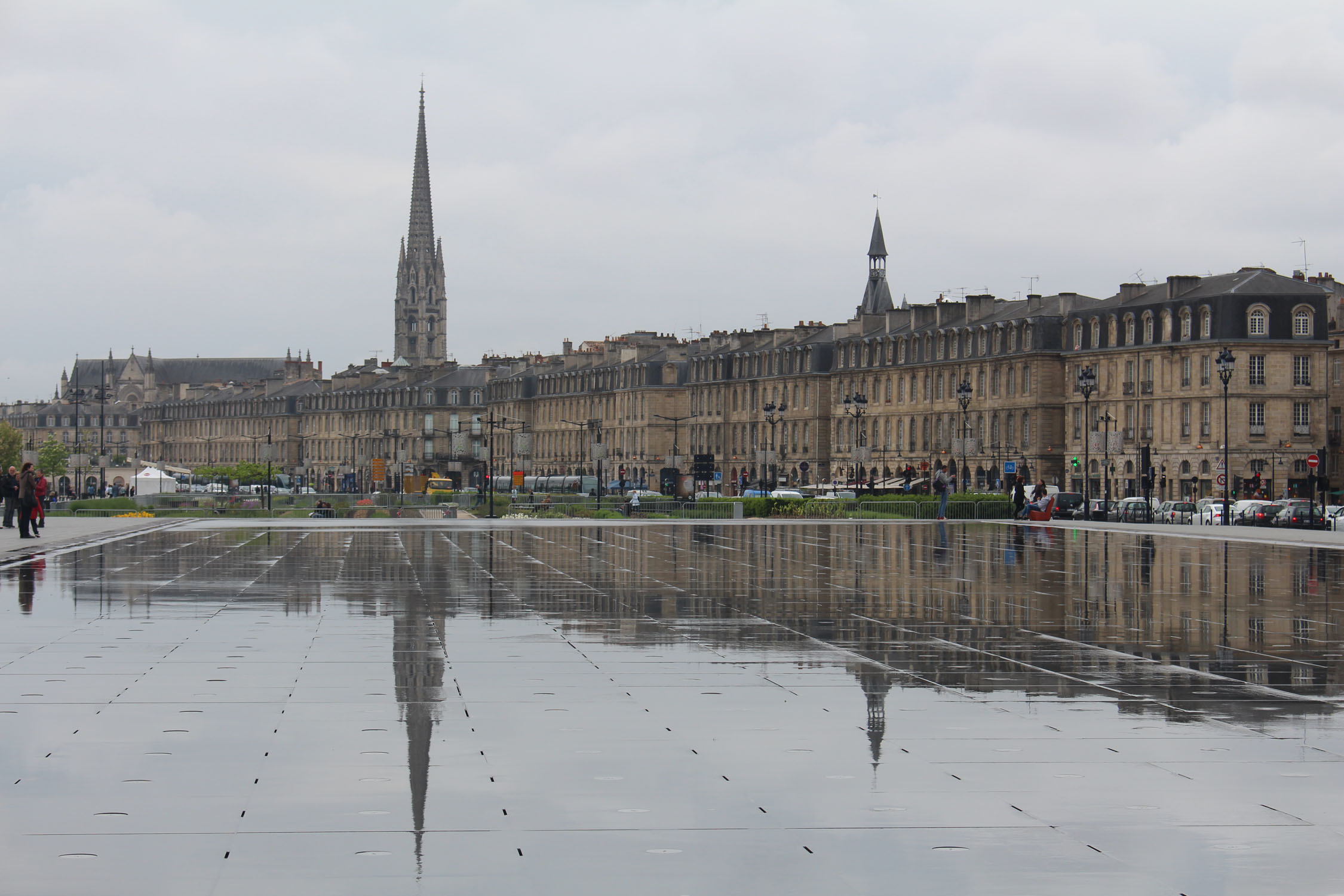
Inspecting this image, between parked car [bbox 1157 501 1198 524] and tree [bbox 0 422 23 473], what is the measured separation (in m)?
132

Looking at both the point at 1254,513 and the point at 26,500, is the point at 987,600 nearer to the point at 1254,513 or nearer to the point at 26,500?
the point at 26,500

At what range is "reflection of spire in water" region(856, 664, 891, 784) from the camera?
9742mm

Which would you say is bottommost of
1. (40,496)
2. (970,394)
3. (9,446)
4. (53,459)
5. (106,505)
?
(106,505)

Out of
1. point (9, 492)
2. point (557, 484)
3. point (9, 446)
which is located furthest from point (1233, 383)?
point (9, 446)

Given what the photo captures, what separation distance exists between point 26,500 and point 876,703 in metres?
30.3

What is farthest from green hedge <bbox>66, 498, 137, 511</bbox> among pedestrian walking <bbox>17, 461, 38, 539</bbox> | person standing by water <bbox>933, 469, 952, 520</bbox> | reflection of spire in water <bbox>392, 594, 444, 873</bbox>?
reflection of spire in water <bbox>392, 594, 444, 873</bbox>

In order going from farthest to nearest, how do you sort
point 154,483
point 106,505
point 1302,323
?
point 154,483
point 1302,323
point 106,505

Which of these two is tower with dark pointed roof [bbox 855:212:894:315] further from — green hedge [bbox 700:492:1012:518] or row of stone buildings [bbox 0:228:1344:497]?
green hedge [bbox 700:492:1012:518]

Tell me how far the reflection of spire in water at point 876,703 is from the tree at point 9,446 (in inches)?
6775

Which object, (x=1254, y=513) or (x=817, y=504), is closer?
(x=817, y=504)

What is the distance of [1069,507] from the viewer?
259ft

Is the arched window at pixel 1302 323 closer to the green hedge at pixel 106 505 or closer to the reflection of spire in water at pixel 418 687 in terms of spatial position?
the green hedge at pixel 106 505

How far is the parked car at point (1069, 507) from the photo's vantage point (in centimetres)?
7544

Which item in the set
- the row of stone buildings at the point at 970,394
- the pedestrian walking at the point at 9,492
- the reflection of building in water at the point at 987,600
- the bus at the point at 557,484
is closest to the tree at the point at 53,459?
the row of stone buildings at the point at 970,394
